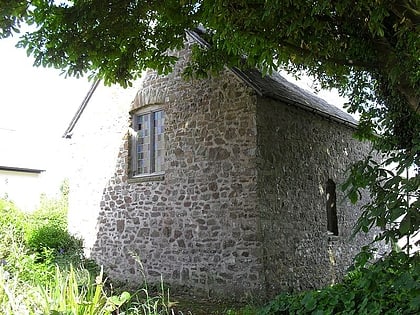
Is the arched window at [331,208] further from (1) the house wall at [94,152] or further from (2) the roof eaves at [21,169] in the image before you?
(2) the roof eaves at [21,169]

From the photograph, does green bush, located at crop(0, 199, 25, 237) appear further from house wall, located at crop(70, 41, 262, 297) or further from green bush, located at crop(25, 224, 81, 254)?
house wall, located at crop(70, 41, 262, 297)

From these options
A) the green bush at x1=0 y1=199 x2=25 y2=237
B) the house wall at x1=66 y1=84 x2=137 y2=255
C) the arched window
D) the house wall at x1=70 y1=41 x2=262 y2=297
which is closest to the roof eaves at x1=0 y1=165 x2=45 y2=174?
the green bush at x1=0 y1=199 x2=25 y2=237

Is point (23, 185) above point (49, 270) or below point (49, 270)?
above

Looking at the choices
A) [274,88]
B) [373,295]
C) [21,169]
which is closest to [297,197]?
[274,88]

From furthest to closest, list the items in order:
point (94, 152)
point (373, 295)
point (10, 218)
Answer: point (94, 152) → point (10, 218) → point (373, 295)

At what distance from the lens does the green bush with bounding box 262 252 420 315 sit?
325 centimetres

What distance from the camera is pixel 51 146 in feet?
94.6

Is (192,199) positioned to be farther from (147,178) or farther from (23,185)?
(23,185)

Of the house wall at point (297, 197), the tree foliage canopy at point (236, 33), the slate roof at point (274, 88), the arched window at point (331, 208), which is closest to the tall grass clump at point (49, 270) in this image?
the tree foliage canopy at point (236, 33)

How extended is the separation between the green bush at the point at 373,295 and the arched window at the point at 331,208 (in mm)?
6756

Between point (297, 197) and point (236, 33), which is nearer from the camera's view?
point (236, 33)

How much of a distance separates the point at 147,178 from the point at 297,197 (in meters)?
3.79

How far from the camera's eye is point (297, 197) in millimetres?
9883

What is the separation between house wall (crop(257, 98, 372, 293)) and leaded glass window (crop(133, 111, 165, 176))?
305 cm
